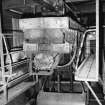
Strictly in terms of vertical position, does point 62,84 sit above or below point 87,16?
below

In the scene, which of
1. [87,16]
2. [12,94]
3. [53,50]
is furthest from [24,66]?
[87,16]

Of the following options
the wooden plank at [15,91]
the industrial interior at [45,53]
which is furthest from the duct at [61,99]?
the wooden plank at [15,91]

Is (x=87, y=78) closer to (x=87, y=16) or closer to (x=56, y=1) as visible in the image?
(x=56, y=1)

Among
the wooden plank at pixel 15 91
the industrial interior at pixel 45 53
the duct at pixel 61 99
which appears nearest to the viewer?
the industrial interior at pixel 45 53

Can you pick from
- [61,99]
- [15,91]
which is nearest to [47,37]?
[15,91]

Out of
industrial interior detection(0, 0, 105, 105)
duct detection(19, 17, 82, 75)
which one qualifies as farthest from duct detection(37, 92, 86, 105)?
duct detection(19, 17, 82, 75)

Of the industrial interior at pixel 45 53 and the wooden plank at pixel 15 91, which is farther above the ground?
the industrial interior at pixel 45 53

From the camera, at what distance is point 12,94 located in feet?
7.66

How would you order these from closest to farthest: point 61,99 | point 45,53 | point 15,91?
1. point 45,53
2. point 15,91
3. point 61,99

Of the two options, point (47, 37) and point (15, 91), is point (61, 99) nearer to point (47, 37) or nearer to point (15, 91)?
point (15, 91)

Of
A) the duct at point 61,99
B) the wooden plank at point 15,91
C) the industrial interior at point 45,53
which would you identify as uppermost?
the industrial interior at point 45,53

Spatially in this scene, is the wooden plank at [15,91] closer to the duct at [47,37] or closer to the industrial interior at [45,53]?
the industrial interior at [45,53]

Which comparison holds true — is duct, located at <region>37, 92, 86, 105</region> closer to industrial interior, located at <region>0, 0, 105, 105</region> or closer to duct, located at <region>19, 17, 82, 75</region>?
industrial interior, located at <region>0, 0, 105, 105</region>

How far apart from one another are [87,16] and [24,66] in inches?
125
